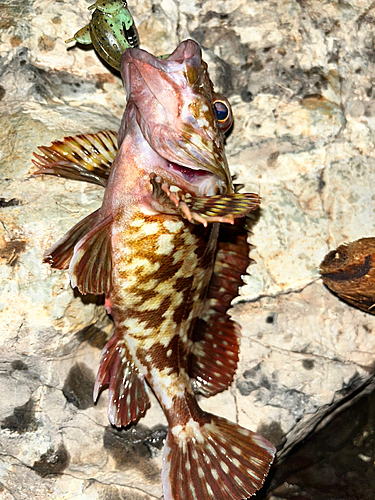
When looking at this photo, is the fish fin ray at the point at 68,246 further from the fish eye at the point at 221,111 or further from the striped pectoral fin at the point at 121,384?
the fish eye at the point at 221,111

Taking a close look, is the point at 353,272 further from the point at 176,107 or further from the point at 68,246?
the point at 68,246

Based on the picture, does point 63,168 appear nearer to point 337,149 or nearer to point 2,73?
point 2,73

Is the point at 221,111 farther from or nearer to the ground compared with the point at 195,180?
farther from the ground

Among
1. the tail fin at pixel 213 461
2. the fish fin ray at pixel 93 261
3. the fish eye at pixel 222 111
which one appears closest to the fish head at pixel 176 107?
the fish eye at pixel 222 111

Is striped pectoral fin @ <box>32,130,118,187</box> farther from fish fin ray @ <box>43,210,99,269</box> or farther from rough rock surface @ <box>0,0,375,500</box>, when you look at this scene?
fish fin ray @ <box>43,210,99,269</box>

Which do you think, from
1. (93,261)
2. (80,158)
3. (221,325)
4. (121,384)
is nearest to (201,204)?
(93,261)

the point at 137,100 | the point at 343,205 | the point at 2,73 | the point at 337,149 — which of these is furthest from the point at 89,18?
the point at 343,205

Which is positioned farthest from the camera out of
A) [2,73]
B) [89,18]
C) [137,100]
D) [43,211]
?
[89,18]
